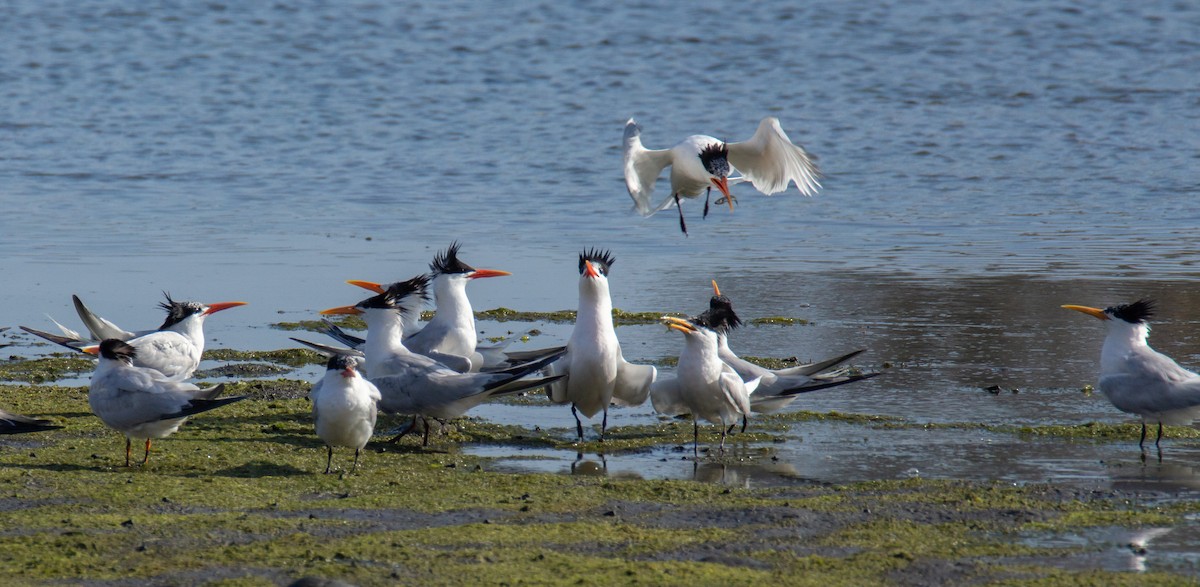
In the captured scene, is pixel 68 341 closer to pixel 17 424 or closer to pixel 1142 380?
pixel 17 424

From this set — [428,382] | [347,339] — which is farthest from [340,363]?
[347,339]

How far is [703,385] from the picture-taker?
6746 millimetres

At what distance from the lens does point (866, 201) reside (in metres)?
15.7

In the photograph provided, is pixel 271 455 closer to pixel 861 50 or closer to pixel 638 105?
pixel 638 105

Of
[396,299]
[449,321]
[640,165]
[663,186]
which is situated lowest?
[449,321]

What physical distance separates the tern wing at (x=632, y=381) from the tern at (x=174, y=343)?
2124 mm

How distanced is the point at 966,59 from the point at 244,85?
11886mm

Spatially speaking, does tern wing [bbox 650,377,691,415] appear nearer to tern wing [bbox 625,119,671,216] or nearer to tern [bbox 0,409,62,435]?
tern [bbox 0,409,62,435]

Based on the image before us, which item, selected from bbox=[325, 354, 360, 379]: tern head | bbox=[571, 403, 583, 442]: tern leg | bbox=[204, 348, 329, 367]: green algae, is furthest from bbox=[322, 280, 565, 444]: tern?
bbox=[204, 348, 329, 367]: green algae

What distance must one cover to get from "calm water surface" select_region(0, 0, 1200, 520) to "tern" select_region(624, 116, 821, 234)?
0.74 meters

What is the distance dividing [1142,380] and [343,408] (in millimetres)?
3497

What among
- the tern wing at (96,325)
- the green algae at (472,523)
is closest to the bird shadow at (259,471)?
the green algae at (472,523)

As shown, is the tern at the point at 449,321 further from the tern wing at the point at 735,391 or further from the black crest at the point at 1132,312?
the black crest at the point at 1132,312

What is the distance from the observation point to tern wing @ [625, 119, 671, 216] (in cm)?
1030
